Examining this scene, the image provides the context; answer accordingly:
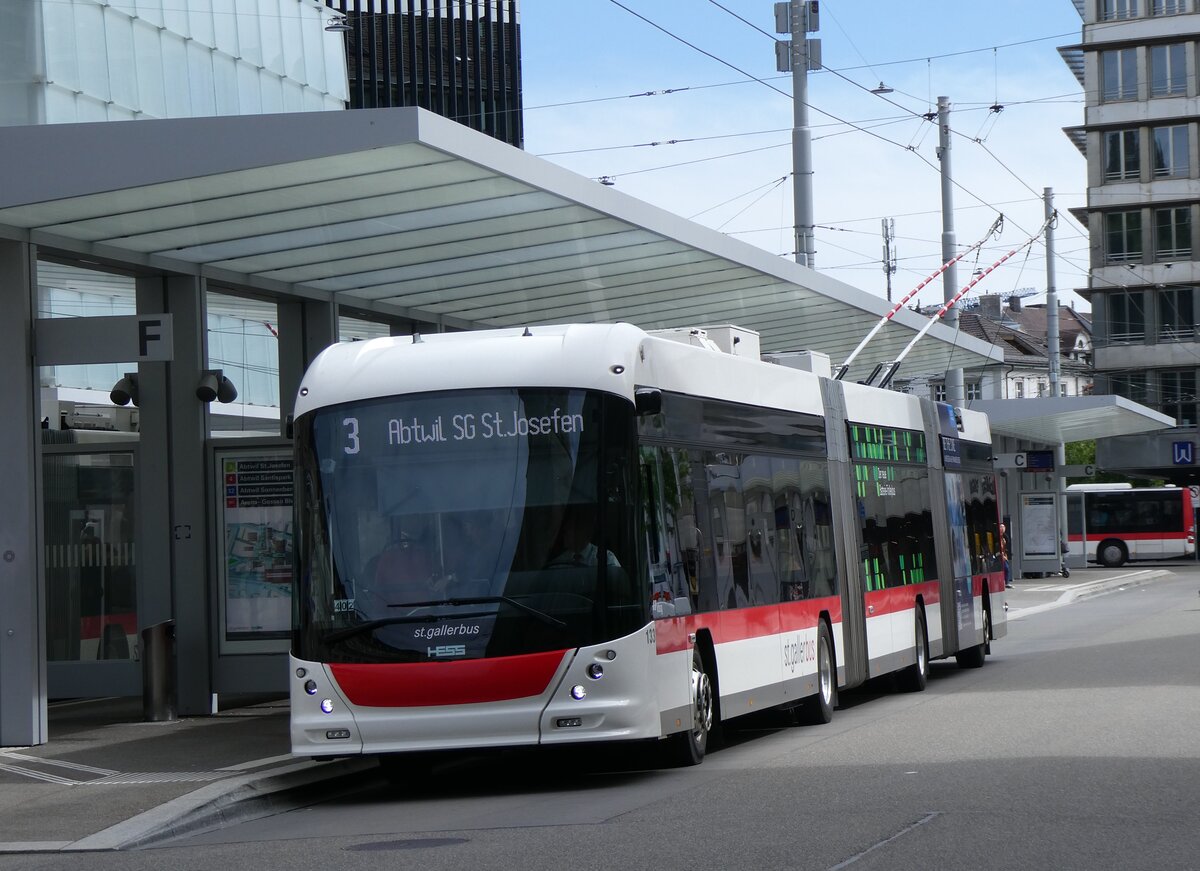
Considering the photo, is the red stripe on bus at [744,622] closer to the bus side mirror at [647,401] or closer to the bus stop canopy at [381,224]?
the bus side mirror at [647,401]

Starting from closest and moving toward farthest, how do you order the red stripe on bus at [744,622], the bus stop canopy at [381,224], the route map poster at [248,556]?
the red stripe on bus at [744,622], the bus stop canopy at [381,224], the route map poster at [248,556]

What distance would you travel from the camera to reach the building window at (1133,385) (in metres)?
78.8

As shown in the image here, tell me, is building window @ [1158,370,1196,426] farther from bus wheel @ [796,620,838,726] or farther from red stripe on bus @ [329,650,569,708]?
red stripe on bus @ [329,650,569,708]

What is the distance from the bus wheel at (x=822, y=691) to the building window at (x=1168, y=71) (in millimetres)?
65577

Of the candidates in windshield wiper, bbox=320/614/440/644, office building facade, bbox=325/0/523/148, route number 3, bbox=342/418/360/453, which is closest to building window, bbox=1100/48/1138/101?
office building facade, bbox=325/0/523/148

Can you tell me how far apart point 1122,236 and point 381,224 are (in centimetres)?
6760

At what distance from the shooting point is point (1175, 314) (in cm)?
7756

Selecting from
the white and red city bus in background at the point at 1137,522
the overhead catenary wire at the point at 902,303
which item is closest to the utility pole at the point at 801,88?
the overhead catenary wire at the point at 902,303

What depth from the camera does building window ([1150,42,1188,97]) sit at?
7581cm

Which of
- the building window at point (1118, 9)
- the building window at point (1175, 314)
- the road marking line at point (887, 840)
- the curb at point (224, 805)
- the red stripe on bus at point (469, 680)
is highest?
the building window at point (1118, 9)

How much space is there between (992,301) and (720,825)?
107 m

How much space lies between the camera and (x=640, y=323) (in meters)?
23.4

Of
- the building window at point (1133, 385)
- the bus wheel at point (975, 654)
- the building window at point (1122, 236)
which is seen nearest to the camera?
the bus wheel at point (975, 654)

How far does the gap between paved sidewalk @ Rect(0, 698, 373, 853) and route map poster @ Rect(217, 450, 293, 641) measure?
875mm
